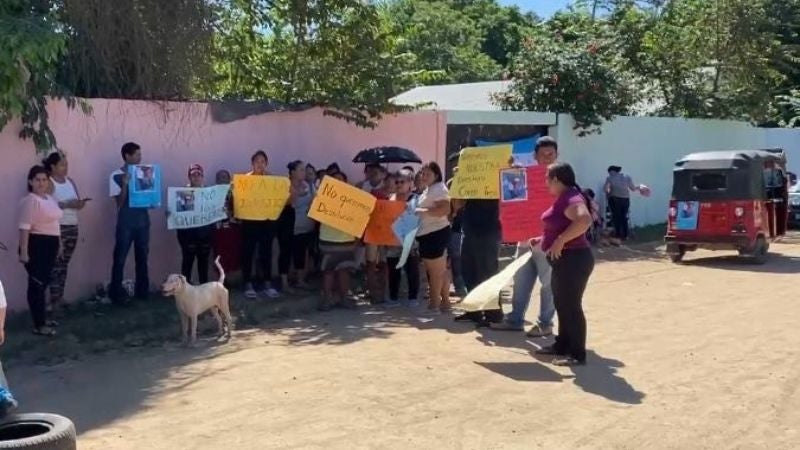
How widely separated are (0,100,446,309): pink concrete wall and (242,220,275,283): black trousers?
91cm

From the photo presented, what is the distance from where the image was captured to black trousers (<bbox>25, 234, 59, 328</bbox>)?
9.69 m

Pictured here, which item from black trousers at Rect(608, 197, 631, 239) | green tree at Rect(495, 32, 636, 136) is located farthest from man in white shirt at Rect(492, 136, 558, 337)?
green tree at Rect(495, 32, 636, 136)

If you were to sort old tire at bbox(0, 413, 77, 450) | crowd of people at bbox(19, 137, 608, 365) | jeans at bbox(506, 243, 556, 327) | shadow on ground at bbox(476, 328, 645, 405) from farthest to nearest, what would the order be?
jeans at bbox(506, 243, 556, 327) → crowd of people at bbox(19, 137, 608, 365) → shadow on ground at bbox(476, 328, 645, 405) → old tire at bbox(0, 413, 77, 450)

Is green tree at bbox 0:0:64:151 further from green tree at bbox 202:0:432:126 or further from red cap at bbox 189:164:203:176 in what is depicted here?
green tree at bbox 202:0:432:126

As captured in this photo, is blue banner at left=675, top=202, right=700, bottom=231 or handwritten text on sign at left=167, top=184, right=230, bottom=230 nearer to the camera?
handwritten text on sign at left=167, top=184, right=230, bottom=230

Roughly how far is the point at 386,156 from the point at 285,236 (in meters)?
1.84

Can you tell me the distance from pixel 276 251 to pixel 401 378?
5171 mm

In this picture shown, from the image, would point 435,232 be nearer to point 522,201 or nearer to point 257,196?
point 522,201

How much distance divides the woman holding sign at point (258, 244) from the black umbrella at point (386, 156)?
5.55 ft

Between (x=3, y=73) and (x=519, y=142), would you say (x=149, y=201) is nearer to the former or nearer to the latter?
(x=3, y=73)

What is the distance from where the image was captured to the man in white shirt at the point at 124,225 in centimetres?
1112

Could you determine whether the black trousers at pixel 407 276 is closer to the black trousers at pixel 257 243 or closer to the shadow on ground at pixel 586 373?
the black trousers at pixel 257 243

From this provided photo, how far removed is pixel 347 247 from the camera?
469 inches

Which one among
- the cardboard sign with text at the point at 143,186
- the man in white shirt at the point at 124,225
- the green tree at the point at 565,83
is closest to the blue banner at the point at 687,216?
the green tree at the point at 565,83
